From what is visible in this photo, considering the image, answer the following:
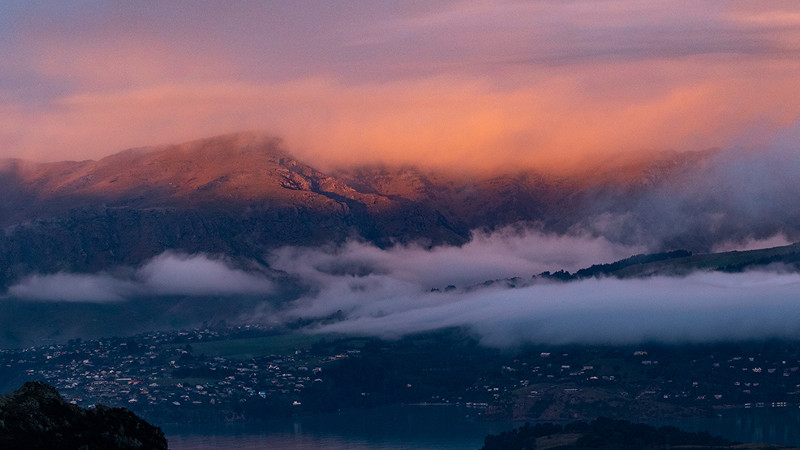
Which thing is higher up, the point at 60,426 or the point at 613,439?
the point at 60,426

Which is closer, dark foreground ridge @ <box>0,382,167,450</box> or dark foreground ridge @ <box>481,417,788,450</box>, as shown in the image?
dark foreground ridge @ <box>0,382,167,450</box>

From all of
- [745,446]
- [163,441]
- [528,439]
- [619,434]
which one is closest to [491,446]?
[528,439]

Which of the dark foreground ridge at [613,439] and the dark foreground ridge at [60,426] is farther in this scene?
the dark foreground ridge at [613,439]

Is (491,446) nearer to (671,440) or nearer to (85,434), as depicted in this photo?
(671,440)

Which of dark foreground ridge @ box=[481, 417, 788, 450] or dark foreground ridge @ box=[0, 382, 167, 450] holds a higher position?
dark foreground ridge @ box=[0, 382, 167, 450]

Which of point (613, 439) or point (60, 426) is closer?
point (60, 426)
